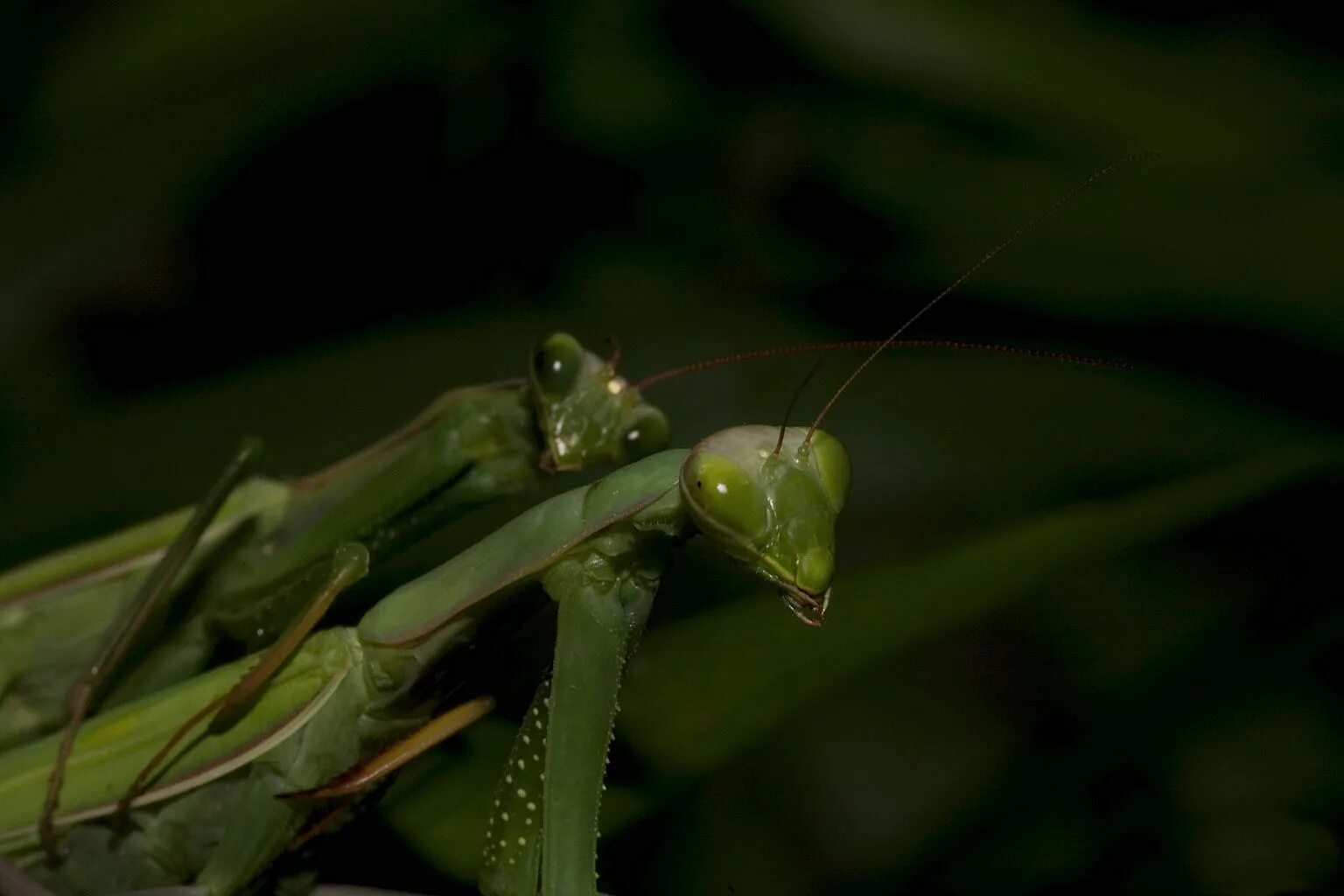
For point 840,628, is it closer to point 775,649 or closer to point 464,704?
point 775,649

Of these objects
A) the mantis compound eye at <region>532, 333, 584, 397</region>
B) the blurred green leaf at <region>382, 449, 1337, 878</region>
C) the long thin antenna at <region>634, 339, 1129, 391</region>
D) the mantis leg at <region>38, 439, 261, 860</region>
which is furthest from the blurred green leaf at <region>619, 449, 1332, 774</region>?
the mantis leg at <region>38, 439, 261, 860</region>

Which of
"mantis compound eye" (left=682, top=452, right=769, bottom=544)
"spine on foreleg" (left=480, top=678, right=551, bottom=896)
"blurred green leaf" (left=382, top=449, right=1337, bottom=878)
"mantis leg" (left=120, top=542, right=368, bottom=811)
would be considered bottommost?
"blurred green leaf" (left=382, top=449, right=1337, bottom=878)

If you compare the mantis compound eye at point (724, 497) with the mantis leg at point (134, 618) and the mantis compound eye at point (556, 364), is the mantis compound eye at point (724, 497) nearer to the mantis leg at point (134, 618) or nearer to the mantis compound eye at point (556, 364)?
the mantis compound eye at point (556, 364)

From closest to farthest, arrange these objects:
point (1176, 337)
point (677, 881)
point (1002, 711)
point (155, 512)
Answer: point (677, 881), point (1002, 711), point (155, 512), point (1176, 337)

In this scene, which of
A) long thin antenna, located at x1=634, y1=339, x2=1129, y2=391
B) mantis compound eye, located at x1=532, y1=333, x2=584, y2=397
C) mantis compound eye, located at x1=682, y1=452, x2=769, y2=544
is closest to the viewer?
mantis compound eye, located at x1=682, y1=452, x2=769, y2=544

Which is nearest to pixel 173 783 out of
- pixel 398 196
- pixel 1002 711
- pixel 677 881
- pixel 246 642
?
pixel 246 642

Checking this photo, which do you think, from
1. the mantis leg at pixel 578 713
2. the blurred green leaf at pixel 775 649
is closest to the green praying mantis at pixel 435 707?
the mantis leg at pixel 578 713

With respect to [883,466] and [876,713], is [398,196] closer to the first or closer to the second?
[883,466]

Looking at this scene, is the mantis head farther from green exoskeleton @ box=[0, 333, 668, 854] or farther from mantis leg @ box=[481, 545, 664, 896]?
green exoskeleton @ box=[0, 333, 668, 854]
